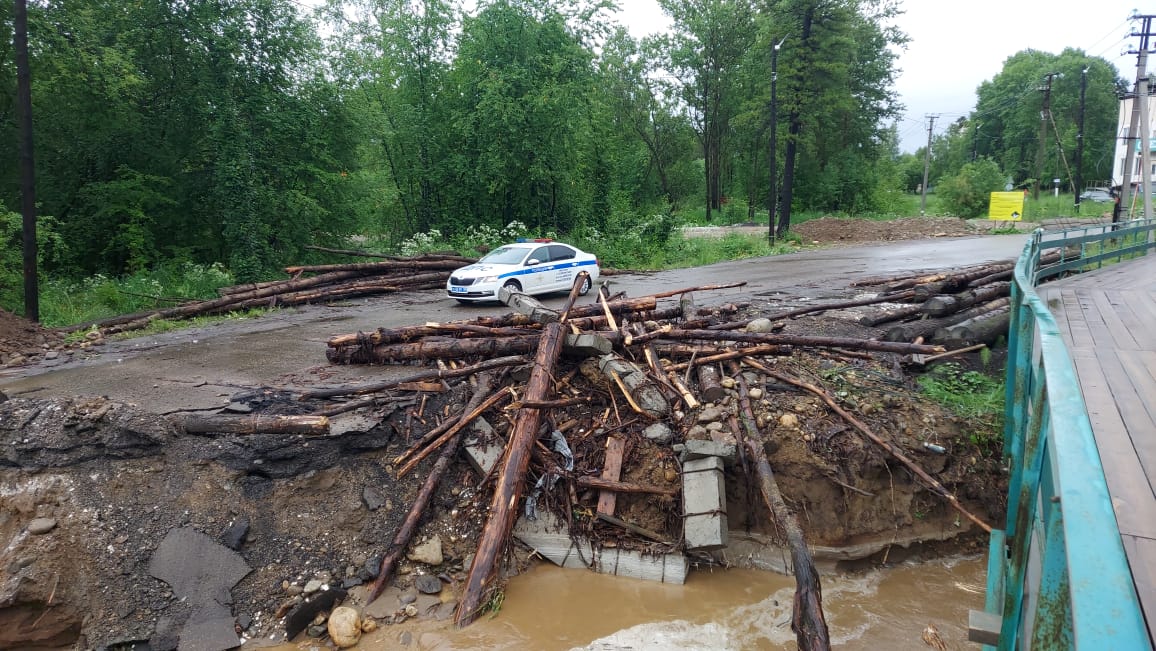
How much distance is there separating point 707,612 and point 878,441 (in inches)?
110

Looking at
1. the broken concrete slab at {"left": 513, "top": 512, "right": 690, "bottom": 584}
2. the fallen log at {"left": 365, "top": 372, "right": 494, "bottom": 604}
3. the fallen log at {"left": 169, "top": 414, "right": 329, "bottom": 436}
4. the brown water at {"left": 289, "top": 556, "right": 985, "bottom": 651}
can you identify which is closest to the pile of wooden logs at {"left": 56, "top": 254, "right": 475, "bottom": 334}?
the fallen log at {"left": 169, "top": 414, "right": 329, "bottom": 436}

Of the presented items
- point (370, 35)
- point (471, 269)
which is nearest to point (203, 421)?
point (471, 269)

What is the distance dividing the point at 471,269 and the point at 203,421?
9.27 m

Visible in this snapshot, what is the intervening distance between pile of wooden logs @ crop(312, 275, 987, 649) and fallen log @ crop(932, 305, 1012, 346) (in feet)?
2.31

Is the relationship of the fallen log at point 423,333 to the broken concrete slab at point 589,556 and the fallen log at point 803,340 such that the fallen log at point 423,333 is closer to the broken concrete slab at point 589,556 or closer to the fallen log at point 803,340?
the fallen log at point 803,340

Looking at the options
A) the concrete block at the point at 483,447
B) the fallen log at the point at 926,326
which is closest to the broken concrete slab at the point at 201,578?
the concrete block at the point at 483,447

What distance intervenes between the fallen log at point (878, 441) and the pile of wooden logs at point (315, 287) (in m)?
12.3

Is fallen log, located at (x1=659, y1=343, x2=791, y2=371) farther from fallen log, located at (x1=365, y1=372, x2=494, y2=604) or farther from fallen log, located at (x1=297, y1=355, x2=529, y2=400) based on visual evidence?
fallen log, located at (x1=365, y1=372, x2=494, y2=604)

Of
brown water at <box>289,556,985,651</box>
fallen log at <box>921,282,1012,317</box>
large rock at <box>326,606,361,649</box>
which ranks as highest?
fallen log at <box>921,282,1012,317</box>

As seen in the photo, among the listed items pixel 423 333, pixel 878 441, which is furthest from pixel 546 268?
pixel 878 441

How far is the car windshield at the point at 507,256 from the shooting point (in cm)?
1630

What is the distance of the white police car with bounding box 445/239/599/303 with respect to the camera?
15406 mm

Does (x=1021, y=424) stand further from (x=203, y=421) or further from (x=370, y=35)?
(x=370, y=35)

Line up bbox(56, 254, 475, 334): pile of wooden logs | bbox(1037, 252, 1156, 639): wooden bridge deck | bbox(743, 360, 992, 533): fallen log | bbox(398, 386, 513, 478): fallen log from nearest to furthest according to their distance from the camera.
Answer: bbox(1037, 252, 1156, 639): wooden bridge deck < bbox(743, 360, 992, 533): fallen log < bbox(398, 386, 513, 478): fallen log < bbox(56, 254, 475, 334): pile of wooden logs
